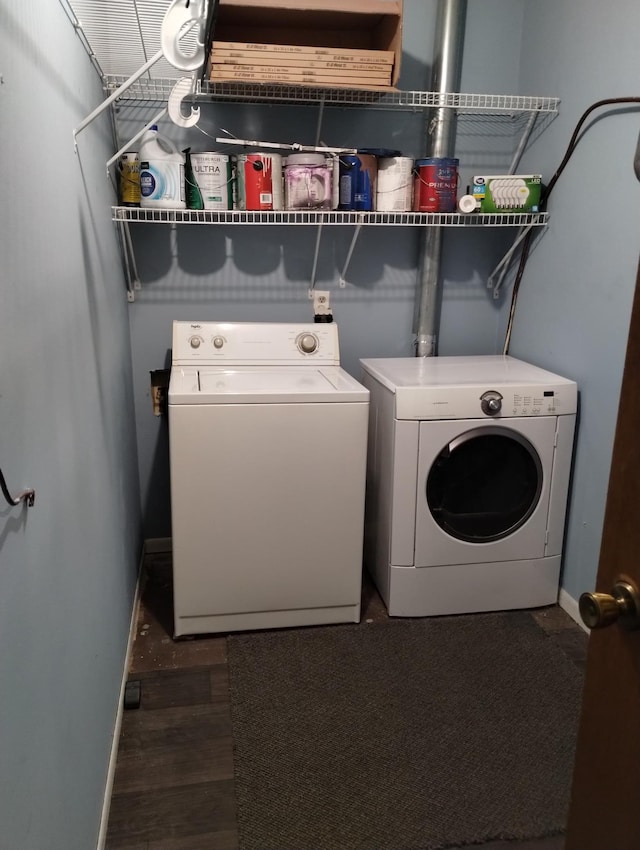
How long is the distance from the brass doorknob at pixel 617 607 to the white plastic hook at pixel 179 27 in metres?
1.23

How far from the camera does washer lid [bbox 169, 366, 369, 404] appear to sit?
2037 mm

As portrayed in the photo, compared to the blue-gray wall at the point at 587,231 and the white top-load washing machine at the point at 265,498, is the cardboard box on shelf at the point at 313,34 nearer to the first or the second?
the blue-gray wall at the point at 587,231

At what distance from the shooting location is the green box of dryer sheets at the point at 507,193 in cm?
242

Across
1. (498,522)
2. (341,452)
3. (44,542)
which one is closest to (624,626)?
(44,542)

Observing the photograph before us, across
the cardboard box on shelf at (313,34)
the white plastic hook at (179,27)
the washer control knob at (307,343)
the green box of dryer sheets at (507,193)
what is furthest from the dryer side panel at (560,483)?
the white plastic hook at (179,27)

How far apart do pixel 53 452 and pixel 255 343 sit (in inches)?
53.4

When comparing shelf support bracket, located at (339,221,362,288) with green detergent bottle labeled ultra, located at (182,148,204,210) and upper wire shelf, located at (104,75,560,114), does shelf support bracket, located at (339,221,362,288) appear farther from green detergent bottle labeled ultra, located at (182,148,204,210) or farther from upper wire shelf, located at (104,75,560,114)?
green detergent bottle labeled ultra, located at (182,148,204,210)

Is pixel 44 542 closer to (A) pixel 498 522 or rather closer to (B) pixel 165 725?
(B) pixel 165 725

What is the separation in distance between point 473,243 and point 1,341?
2288 mm

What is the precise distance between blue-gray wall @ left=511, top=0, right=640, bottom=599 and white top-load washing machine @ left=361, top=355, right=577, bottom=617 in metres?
0.10

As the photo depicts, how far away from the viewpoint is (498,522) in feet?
7.68

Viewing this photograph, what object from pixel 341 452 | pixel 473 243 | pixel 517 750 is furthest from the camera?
pixel 473 243

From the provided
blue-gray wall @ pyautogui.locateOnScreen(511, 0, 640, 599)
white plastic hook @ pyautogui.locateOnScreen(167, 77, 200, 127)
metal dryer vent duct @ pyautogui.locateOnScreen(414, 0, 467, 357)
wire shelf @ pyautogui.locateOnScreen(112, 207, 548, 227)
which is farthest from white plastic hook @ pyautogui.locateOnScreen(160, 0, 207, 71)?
metal dryer vent duct @ pyautogui.locateOnScreen(414, 0, 467, 357)

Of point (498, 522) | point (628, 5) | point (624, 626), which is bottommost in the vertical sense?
point (498, 522)
